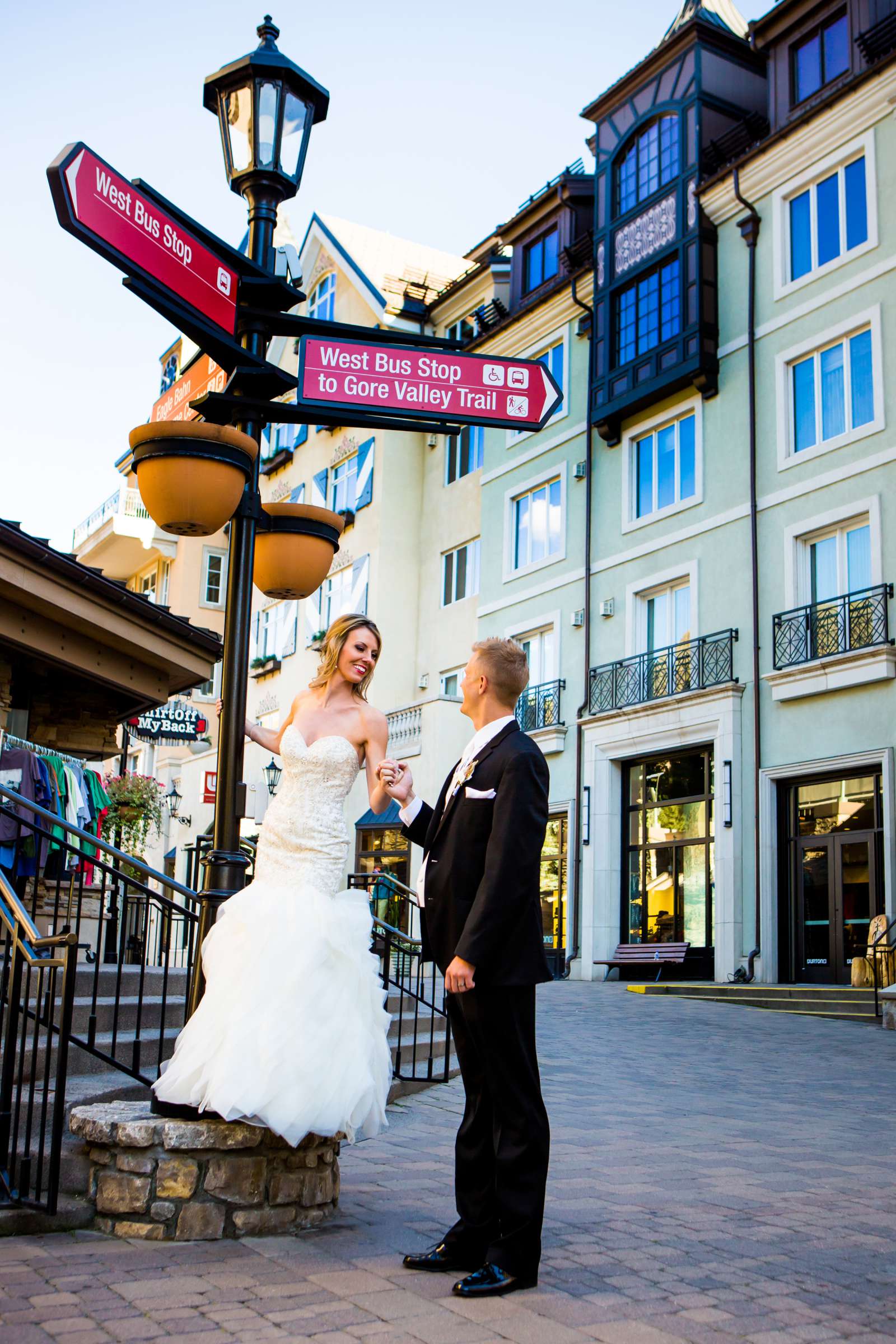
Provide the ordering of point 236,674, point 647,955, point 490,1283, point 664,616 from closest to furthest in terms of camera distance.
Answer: point 490,1283 → point 236,674 → point 647,955 → point 664,616

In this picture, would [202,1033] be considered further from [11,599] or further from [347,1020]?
[11,599]

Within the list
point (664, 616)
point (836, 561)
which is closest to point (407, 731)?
point (664, 616)

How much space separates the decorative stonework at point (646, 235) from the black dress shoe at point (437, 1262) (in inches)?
870

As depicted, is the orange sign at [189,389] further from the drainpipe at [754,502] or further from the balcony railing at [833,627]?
the drainpipe at [754,502]

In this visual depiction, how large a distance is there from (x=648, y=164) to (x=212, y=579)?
2073 cm

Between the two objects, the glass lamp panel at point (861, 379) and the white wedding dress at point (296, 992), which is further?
the glass lamp panel at point (861, 379)

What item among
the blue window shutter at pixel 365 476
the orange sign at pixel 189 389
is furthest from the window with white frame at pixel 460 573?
the orange sign at pixel 189 389

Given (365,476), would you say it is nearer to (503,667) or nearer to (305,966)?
(503,667)

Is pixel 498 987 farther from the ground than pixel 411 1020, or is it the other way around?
pixel 498 987

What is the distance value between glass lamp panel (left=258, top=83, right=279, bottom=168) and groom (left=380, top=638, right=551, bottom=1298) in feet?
8.37

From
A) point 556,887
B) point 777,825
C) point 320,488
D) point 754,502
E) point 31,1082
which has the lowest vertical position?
point 31,1082

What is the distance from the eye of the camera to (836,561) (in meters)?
20.5

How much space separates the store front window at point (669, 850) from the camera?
22.5 m

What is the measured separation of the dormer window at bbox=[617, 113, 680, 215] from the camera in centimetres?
2459
